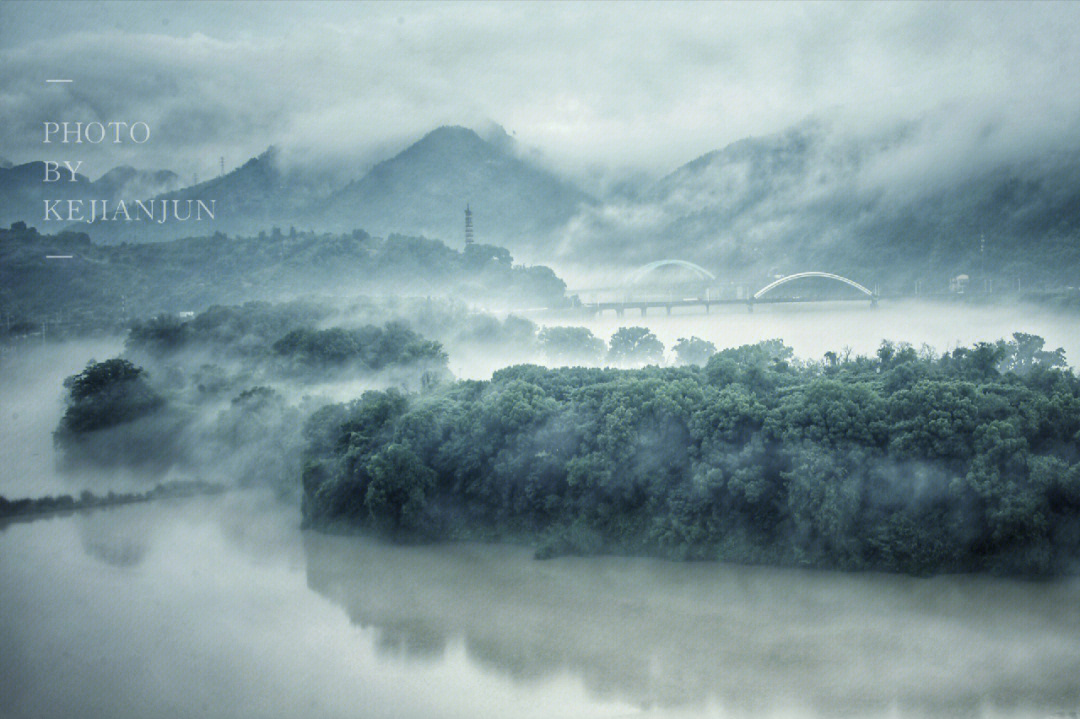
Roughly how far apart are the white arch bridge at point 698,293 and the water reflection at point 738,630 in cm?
997

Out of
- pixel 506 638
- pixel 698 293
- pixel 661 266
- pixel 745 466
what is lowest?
pixel 506 638

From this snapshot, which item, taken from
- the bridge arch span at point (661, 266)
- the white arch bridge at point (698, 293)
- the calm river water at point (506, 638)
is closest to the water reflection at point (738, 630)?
the calm river water at point (506, 638)

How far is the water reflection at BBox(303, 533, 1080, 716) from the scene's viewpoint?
577cm

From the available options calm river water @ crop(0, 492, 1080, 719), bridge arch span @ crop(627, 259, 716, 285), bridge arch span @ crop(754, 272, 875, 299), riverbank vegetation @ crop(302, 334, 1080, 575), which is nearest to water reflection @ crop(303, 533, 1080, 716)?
calm river water @ crop(0, 492, 1080, 719)

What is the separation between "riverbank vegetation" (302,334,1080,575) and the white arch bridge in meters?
7.12

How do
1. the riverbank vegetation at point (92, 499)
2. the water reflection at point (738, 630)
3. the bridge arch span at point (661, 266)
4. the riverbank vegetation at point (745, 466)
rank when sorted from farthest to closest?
the bridge arch span at point (661, 266) < the riverbank vegetation at point (92, 499) < the riverbank vegetation at point (745, 466) < the water reflection at point (738, 630)

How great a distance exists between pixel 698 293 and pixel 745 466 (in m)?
11.7

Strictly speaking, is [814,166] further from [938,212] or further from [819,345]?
[819,345]

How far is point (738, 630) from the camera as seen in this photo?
669cm

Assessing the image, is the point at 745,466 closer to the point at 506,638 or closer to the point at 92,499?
the point at 506,638

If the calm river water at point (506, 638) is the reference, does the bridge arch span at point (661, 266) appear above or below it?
above

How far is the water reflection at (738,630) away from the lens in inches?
227

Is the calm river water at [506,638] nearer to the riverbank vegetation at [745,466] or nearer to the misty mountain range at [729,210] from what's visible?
the riverbank vegetation at [745,466]

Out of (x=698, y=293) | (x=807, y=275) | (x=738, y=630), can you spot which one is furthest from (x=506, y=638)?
(x=698, y=293)
